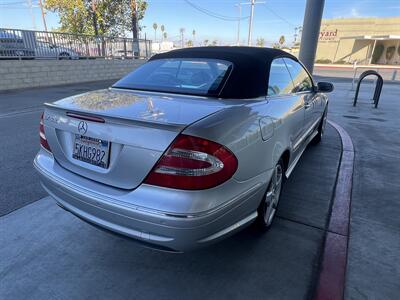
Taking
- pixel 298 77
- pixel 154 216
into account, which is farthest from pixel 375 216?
pixel 154 216

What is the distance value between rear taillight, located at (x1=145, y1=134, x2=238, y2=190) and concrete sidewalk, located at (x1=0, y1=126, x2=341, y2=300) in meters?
0.76

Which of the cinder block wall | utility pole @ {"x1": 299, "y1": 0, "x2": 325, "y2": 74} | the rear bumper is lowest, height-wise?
the cinder block wall

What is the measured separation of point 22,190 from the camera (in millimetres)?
3420

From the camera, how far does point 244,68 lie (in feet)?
8.50

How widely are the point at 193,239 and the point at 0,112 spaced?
799cm

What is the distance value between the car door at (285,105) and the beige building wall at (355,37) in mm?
43950

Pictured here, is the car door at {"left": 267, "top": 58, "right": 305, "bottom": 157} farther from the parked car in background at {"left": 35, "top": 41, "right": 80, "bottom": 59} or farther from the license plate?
the parked car in background at {"left": 35, "top": 41, "right": 80, "bottom": 59}

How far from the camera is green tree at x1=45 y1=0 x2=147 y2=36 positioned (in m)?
19.3

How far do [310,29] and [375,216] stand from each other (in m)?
6.16

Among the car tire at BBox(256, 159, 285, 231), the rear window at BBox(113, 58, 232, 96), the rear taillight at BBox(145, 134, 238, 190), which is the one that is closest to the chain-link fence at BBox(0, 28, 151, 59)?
the rear window at BBox(113, 58, 232, 96)

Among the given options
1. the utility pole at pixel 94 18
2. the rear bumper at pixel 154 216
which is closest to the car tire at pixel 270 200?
the rear bumper at pixel 154 216

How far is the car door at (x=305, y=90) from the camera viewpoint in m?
3.53

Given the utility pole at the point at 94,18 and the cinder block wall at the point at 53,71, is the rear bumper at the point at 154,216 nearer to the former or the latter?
the cinder block wall at the point at 53,71

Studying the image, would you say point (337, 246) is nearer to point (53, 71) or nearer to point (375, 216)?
point (375, 216)
